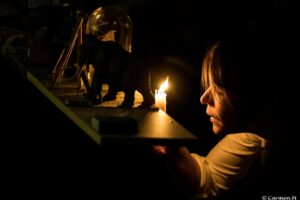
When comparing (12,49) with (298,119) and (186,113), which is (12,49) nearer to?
(186,113)

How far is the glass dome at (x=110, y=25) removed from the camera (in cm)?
243

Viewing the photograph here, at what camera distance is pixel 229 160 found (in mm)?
1955

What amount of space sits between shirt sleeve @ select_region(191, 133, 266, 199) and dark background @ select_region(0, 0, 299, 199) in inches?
4.6

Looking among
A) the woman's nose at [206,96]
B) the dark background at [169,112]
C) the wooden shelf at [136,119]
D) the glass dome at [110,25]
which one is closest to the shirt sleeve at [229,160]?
the dark background at [169,112]

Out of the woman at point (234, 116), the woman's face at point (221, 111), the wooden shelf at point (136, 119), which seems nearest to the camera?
the wooden shelf at point (136, 119)

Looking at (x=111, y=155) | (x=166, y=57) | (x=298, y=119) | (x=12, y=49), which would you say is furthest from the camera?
(x=12, y=49)

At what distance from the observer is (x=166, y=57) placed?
2492mm

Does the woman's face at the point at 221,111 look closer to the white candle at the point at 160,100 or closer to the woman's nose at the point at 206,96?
the woman's nose at the point at 206,96

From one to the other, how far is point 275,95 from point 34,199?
7.32 ft

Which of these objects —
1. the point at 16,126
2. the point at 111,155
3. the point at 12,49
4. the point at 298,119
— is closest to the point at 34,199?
the point at 111,155

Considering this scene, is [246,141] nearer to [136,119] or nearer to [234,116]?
[234,116]

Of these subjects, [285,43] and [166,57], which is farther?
[166,57]

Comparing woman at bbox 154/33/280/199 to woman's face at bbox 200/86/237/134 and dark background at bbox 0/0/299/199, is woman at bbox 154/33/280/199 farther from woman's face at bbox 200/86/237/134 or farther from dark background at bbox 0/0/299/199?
dark background at bbox 0/0/299/199

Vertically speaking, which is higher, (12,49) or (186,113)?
(12,49)
